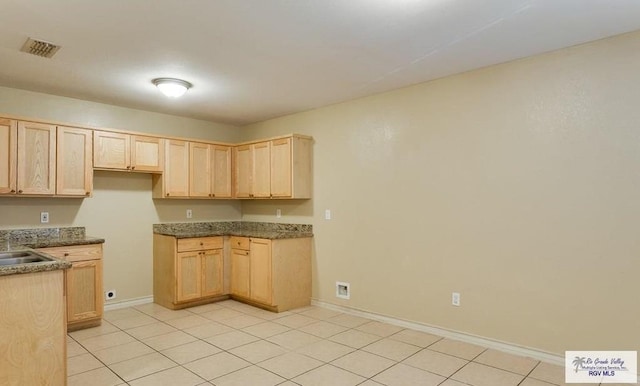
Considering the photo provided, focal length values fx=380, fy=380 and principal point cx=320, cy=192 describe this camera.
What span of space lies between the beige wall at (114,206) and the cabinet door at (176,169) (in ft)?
1.12

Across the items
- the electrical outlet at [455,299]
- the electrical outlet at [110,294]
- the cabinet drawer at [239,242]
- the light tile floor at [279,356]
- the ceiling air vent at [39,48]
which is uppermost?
the ceiling air vent at [39,48]

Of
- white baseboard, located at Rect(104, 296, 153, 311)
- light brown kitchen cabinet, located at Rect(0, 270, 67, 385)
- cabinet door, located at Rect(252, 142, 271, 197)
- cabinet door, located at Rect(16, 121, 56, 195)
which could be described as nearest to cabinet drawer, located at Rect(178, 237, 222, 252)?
cabinet door, located at Rect(252, 142, 271, 197)

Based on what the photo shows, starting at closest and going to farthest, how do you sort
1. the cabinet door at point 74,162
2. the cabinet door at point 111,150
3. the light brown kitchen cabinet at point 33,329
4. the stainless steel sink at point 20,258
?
the light brown kitchen cabinet at point 33,329 → the stainless steel sink at point 20,258 → the cabinet door at point 74,162 → the cabinet door at point 111,150

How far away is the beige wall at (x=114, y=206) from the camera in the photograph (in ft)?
13.1

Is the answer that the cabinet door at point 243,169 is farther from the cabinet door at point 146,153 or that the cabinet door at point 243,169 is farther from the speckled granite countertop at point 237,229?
the cabinet door at point 146,153

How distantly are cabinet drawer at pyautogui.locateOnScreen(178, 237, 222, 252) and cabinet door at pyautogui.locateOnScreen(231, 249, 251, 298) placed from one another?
0.78ft

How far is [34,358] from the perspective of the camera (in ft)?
7.39

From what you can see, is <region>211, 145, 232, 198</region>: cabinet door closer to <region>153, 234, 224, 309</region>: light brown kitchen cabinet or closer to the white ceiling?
<region>153, 234, 224, 309</region>: light brown kitchen cabinet

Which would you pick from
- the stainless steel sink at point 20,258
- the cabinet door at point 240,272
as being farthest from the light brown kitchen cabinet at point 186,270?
the stainless steel sink at point 20,258

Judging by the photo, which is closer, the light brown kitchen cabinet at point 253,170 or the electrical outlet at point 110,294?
the electrical outlet at point 110,294

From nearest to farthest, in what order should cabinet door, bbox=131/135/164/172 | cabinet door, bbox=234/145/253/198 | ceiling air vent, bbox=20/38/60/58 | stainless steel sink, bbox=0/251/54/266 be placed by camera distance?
stainless steel sink, bbox=0/251/54/266 < ceiling air vent, bbox=20/38/60/58 < cabinet door, bbox=131/135/164/172 < cabinet door, bbox=234/145/253/198

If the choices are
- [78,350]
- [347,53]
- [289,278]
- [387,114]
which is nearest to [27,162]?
[78,350]

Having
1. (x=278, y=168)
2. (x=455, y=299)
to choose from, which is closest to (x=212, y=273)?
(x=278, y=168)

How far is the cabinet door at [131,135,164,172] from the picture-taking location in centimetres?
448
